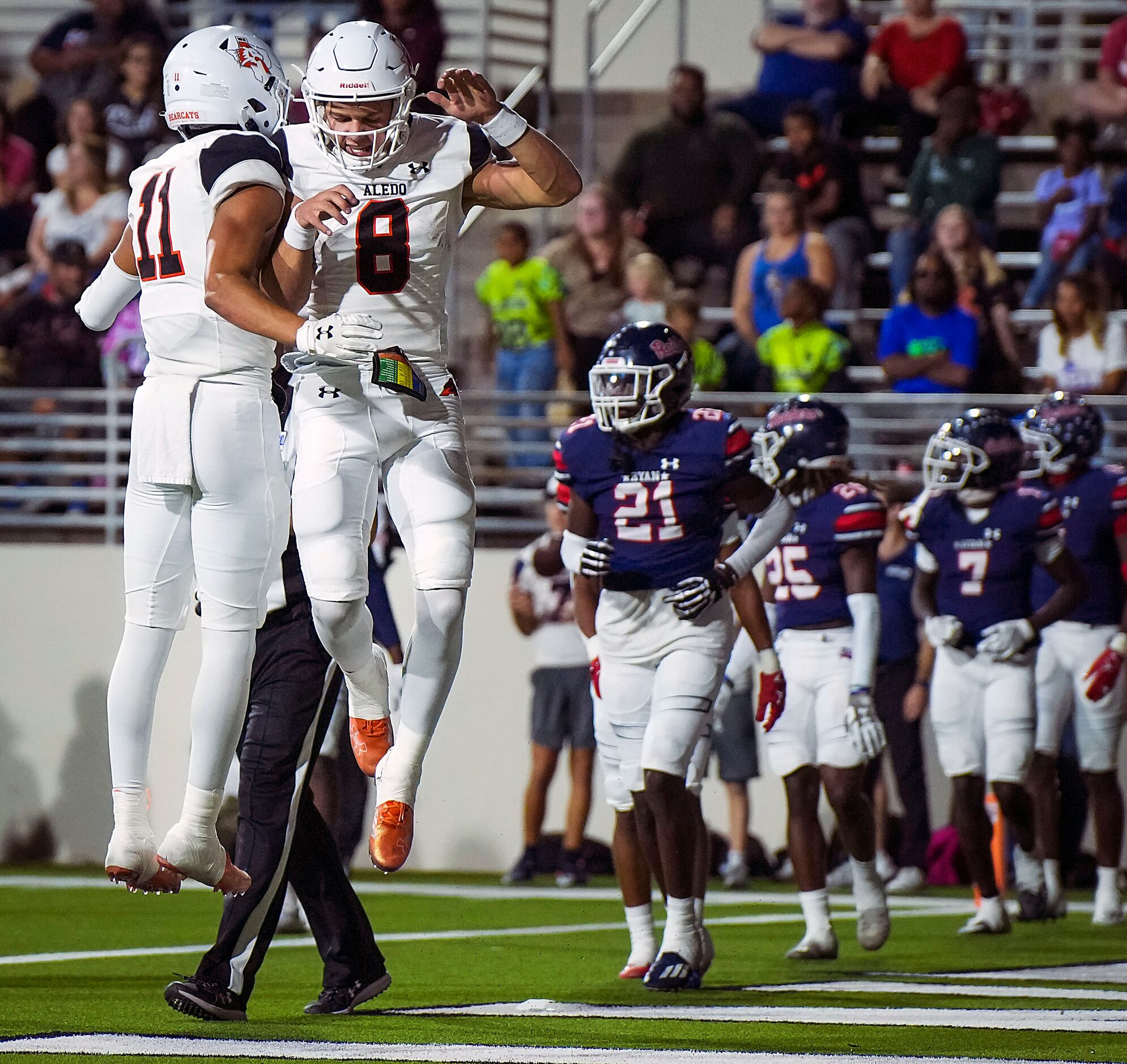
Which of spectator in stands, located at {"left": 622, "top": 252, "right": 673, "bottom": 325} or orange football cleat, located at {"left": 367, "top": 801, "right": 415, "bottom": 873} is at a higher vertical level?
spectator in stands, located at {"left": 622, "top": 252, "right": 673, "bottom": 325}

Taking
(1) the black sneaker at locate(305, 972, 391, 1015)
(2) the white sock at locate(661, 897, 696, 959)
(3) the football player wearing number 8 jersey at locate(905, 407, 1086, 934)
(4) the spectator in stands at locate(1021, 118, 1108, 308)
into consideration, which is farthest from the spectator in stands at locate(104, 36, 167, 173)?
(1) the black sneaker at locate(305, 972, 391, 1015)

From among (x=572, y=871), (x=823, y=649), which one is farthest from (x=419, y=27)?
(x=823, y=649)

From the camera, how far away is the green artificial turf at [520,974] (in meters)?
5.61

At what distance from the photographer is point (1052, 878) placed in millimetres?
9992

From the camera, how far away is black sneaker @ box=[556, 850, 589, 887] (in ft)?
37.8

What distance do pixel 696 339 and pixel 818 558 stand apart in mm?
3883

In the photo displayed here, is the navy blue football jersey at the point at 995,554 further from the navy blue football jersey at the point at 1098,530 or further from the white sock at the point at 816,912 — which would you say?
the white sock at the point at 816,912

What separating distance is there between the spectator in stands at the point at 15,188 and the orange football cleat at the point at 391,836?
973 centimetres

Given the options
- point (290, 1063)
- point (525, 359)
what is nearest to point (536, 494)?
point (525, 359)

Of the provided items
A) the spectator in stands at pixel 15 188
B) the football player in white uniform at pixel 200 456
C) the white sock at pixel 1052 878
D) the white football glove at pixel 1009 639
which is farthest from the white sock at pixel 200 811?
the spectator in stands at pixel 15 188

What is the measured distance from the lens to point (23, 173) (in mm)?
14430

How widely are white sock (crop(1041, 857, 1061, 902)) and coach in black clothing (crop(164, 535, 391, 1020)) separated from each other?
4765mm

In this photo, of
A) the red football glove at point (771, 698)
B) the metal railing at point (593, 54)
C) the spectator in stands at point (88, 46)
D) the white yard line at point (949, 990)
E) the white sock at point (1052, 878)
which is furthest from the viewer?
the spectator in stands at point (88, 46)

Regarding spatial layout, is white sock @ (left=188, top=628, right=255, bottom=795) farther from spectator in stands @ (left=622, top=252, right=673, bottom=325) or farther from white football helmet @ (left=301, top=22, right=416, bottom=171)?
spectator in stands @ (left=622, top=252, right=673, bottom=325)
